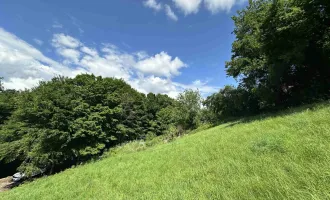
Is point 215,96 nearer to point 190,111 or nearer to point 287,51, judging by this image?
point 190,111

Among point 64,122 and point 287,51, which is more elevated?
point 287,51

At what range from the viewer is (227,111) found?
67.4 feet

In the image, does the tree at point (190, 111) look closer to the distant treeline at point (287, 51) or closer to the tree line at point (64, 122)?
the tree line at point (64, 122)

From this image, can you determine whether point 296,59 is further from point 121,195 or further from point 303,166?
point 121,195

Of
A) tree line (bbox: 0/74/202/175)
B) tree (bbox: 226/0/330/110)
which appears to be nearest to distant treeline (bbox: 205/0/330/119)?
tree (bbox: 226/0/330/110)

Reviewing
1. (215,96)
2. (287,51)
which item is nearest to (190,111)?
(215,96)

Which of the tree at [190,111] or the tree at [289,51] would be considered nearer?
the tree at [289,51]

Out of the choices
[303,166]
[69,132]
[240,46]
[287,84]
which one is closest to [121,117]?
[69,132]

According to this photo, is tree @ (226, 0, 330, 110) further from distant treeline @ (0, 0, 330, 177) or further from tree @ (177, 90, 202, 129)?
tree @ (177, 90, 202, 129)

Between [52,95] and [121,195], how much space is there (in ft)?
55.0

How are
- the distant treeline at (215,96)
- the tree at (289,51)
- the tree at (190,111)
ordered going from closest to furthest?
the tree at (289,51) < the distant treeline at (215,96) < the tree at (190,111)

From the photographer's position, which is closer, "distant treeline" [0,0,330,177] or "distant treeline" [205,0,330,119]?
"distant treeline" [205,0,330,119]

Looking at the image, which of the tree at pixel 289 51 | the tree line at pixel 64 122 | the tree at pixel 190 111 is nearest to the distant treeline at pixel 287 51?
the tree at pixel 289 51

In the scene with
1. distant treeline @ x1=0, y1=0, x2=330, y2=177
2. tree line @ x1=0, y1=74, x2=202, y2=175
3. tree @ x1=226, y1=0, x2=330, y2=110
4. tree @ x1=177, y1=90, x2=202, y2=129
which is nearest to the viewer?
tree @ x1=226, y1=0, x2=330, y2=110
